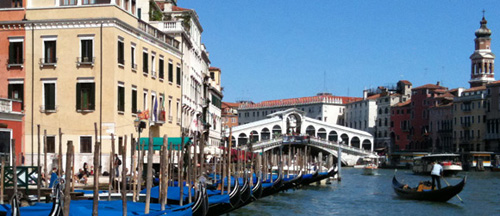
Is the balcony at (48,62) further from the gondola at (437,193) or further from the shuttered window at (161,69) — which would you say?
the gondola at (437,193)

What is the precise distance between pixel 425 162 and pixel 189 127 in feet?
61.6

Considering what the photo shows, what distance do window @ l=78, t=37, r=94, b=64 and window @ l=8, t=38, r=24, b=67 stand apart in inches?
60.2

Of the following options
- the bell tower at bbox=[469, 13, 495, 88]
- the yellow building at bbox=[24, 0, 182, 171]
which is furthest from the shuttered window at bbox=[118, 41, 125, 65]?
the bell tower at bbox=[469, 13, 495, 88]

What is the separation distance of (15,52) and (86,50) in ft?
6.09

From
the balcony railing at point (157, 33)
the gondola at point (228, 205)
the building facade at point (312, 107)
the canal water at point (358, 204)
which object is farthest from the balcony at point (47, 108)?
the building facade at point (312, 107)

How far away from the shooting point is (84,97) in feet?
63.1

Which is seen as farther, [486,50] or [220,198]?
[486,50]

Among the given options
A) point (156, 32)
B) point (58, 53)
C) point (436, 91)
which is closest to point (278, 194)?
point (156, 32)

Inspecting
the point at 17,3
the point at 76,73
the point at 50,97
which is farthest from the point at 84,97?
the point at 17,3

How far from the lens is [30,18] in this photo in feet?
64.2

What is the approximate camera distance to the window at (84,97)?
63.0 ft

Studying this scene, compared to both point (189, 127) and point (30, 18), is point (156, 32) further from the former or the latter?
point (189, 127)

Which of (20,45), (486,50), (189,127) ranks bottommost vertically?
(189,127)

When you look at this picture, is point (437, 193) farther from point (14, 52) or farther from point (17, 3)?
point (17, 3)
